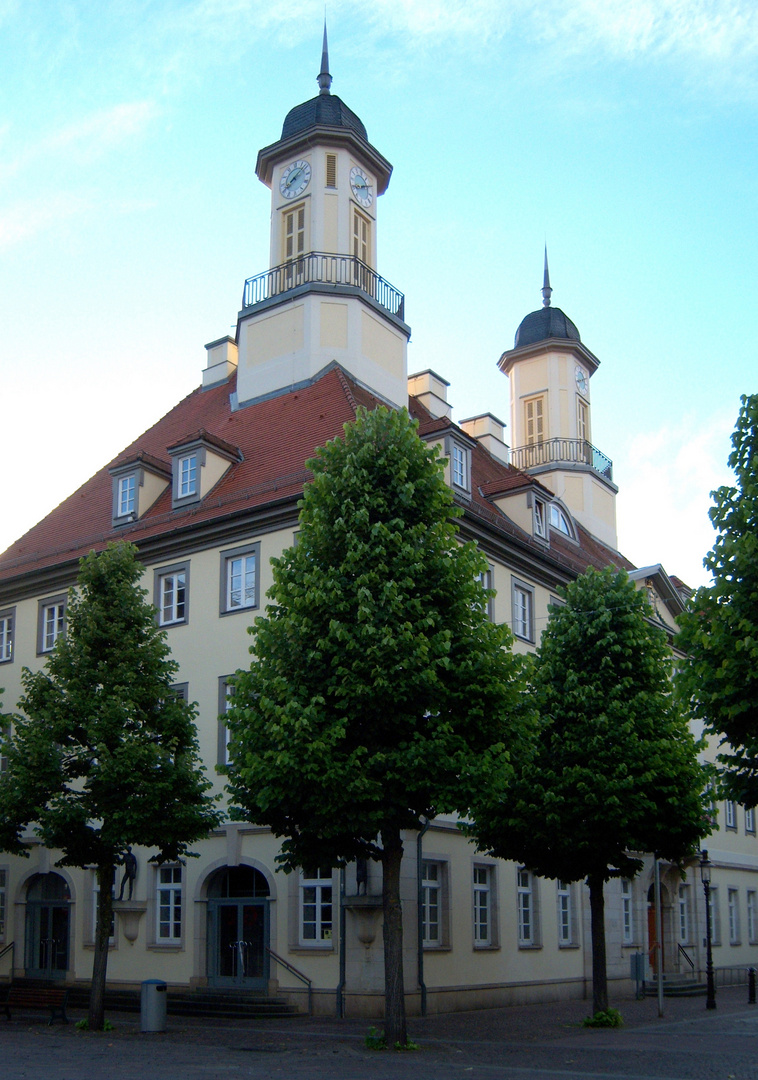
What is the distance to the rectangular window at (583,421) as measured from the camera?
48.2 m

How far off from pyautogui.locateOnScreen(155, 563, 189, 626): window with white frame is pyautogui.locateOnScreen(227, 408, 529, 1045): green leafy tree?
9.41 meters

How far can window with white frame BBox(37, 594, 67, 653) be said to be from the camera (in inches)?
1280

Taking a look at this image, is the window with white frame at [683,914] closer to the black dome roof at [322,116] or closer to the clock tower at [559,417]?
the clock tower at [559,417]

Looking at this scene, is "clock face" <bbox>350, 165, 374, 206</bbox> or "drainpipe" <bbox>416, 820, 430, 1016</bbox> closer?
"drainpipe" <bbox>416, 820, 430, 1016</bbox>

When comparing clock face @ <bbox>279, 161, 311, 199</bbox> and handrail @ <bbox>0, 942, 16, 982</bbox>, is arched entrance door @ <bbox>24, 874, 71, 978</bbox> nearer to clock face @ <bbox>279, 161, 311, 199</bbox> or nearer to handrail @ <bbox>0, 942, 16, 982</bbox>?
handrail @ <bbox>0, 942, 16, 982</bbox>

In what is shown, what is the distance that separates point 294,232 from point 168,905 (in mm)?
20076

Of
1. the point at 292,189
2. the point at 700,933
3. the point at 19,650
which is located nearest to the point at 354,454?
the point at 19,650

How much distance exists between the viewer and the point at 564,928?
106ft

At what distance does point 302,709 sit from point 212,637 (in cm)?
1024

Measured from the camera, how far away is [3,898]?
1268 inches

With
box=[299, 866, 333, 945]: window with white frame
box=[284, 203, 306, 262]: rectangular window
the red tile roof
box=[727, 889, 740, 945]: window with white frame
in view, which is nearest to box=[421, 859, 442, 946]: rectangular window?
box=[299, 866, 333, 945]: window with white frame

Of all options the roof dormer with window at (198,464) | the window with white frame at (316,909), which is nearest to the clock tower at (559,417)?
the roof dormer with window at (198,464)

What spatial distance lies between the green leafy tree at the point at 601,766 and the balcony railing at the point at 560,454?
873 inches

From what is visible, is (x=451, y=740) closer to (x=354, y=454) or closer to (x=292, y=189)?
(x=354, y=454)
